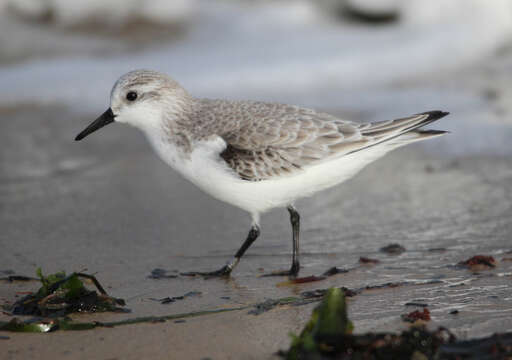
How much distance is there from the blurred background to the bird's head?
881 millimetres

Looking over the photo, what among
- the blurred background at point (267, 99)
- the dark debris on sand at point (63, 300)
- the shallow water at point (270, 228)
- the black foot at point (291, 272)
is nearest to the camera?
the dark debris on sand at point (63, 300)

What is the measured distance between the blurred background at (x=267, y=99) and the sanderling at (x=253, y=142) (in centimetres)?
48

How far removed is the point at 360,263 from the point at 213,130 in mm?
1214

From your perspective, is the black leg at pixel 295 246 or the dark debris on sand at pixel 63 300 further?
the black leg at pixel 295 246

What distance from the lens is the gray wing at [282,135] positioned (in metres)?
4.45

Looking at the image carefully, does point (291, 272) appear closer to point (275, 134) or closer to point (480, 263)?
point (275, 134)

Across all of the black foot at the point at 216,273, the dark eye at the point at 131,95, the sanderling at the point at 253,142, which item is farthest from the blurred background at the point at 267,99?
the dark eye at the point at 131,95

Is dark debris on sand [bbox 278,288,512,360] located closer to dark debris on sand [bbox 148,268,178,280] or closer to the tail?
dark debris on sand [bbox 148,268,178,280]

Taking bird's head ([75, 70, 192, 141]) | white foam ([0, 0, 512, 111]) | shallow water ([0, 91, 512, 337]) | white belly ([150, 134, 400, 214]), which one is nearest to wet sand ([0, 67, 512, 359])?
shallow water ([0, 91, 512, 337])

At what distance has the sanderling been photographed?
4.44 meters

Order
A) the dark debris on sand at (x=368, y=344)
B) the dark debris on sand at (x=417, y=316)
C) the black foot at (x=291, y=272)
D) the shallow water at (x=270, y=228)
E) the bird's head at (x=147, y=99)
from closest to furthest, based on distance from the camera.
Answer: the dark debris on sand at (x=368, y=344) < the dark debris on sand at (x=417, y=316) < the shallow water at (x=270, y=228) < the black foot at (x=291, y=272) < the bird's head at (x=147, y=99)

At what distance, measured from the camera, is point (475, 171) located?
6164 mm

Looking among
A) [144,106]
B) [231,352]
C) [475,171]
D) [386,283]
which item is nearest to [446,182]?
[475,171]

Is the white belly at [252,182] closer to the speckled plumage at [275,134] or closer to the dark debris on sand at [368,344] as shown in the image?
the speckled plumage at [275,134]
